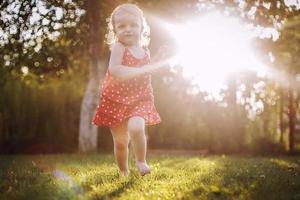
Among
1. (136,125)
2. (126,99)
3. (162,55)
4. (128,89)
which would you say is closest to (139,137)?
(136,125)

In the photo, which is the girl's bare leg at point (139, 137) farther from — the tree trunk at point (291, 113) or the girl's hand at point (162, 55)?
the tree trunk at point (291, 113)

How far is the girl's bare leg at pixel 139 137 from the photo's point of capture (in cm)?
546

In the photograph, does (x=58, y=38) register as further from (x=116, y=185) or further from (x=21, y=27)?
(x=116, y=185)

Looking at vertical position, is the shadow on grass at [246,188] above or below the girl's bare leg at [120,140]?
below

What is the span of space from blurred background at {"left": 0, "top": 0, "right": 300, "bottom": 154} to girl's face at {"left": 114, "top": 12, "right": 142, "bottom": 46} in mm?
6087

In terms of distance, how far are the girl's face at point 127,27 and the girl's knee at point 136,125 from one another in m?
0.97

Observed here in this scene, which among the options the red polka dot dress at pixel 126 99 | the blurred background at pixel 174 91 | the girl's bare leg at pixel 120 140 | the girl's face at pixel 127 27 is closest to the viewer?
the red polka dot dress at pixel 126 99

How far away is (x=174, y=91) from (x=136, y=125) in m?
12.9

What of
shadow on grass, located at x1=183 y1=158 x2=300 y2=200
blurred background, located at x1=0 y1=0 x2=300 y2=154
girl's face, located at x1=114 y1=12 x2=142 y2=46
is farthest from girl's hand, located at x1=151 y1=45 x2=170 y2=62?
blurred background, located at x1=0 y1=0 x2=300 y2=154

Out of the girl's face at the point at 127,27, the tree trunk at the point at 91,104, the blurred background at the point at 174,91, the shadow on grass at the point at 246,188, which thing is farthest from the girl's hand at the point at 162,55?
the tree trunk at the point at 91,104

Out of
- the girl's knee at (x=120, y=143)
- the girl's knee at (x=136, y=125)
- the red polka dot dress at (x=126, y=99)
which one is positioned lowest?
the girl's knee at (x=120, y=143)

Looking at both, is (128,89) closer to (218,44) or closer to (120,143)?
(120,143)

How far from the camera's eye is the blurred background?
13.5 m

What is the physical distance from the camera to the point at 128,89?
5.73 meters
